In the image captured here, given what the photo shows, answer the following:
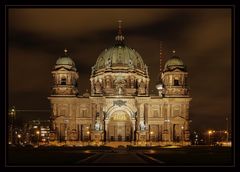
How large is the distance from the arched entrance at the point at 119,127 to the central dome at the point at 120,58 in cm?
1315

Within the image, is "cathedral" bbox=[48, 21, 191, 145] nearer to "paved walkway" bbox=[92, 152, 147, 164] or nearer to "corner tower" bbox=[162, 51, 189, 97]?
"corner tower" bbox=[162, 51, 189, 97]

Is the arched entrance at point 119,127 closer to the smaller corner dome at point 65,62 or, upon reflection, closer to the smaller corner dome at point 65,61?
the smaller corner dome at point 65,62

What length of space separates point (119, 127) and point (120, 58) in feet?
59.5

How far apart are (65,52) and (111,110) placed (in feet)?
56.9

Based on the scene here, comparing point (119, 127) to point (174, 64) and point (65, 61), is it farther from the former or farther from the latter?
point (65, 61)

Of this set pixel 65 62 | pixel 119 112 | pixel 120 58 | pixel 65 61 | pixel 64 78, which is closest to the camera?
pixel 119 112

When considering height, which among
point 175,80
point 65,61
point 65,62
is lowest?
point 175,80

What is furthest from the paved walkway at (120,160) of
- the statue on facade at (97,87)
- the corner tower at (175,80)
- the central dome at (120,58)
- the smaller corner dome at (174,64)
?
the central dome at (120,58)

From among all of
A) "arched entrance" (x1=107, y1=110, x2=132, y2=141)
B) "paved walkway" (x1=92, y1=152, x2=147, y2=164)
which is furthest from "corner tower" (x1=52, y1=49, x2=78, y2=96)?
"paved walkway" (x1=92, y1=152, x2=147, y2=164)

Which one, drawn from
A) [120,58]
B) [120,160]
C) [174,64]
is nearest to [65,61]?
[120,58]

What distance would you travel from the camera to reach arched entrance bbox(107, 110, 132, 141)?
115812mm

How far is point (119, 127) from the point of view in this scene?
11688cm
